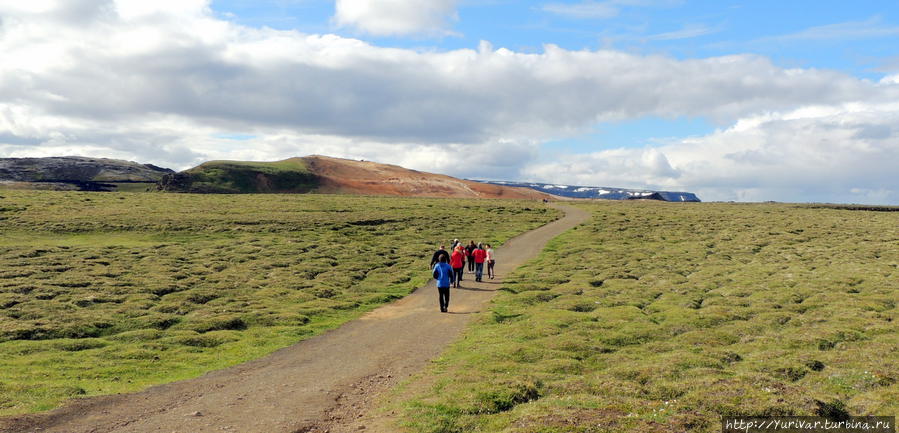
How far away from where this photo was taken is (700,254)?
161 ft

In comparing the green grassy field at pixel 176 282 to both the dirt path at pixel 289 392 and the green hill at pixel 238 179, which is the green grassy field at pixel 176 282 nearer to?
the dirt path at pixel 289 392

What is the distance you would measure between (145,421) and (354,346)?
9.30 meters

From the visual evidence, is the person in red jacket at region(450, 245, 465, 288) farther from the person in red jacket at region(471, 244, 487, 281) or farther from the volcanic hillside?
the volcanic hillside

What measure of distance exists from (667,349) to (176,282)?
31.0 m

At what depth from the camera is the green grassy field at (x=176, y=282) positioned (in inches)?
806

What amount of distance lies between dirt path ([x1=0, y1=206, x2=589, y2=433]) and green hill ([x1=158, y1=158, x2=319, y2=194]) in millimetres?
151030

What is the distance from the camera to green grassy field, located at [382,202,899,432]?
44.5 feet

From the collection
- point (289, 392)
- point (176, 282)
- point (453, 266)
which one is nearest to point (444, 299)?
point (453, 266)

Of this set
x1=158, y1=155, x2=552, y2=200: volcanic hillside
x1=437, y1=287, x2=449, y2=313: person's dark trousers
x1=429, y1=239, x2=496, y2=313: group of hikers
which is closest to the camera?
x1=429, y1=239, x2=496, y2=313: group of hikers

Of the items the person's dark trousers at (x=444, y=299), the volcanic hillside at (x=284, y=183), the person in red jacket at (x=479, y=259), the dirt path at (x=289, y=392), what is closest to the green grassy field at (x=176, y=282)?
the dirt path at (x=289, y=392)

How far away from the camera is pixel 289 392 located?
16578 millimetres

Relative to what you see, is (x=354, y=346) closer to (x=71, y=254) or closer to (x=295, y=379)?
(x=295, y=379)

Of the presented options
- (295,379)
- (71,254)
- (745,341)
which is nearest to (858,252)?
(745,341)

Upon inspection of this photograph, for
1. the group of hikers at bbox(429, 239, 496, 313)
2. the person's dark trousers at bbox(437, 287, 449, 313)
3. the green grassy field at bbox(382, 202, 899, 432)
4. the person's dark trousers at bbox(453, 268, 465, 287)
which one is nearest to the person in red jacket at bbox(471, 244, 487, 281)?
the group of hikers at bbox(429, 239, 496, 313)
